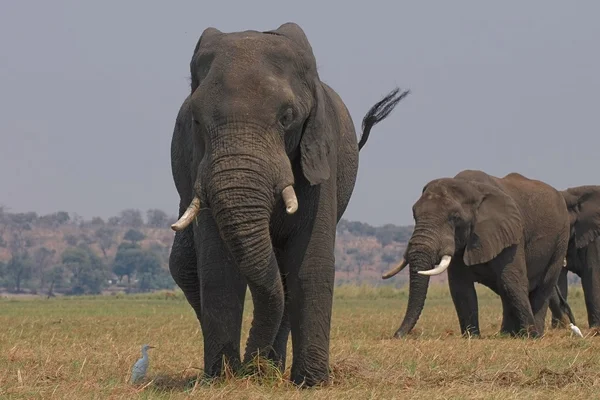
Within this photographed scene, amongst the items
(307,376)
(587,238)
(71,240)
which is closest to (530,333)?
(587,238)

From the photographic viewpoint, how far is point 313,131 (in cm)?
841

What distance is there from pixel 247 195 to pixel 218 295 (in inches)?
39.9

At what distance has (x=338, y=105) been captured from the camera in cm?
980

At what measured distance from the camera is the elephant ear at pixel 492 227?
16.2 meters

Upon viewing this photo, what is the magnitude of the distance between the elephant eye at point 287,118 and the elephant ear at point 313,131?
1.03ft

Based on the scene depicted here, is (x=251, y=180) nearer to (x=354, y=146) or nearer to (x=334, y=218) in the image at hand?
(x=334, y=218)

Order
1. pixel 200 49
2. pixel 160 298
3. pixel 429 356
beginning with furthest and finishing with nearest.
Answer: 1. pixel 160 298
2. pixel 429 356
3. pixel 200 49

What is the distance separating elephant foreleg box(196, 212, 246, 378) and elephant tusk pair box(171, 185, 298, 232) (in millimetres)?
576

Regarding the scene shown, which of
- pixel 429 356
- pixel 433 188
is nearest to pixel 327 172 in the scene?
pixel 429 356

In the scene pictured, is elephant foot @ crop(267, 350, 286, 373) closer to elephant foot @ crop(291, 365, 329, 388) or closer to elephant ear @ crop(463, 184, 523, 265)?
elephant foot @ crop(291, 365, 329, 388)

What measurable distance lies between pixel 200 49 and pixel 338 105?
1667mm

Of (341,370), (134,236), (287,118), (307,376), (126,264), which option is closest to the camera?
(287,118)

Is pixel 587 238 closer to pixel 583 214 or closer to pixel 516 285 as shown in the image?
pixel 583 214

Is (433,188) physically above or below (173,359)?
above
